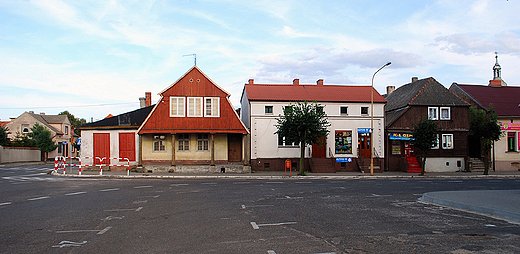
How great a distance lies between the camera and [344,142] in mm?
35031

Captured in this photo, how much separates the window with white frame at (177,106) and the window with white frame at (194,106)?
575mm

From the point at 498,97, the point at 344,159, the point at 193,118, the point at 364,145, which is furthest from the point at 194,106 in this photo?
the point at 498,97

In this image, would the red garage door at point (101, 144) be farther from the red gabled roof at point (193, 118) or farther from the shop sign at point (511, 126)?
the shop sign at point (511, 126)

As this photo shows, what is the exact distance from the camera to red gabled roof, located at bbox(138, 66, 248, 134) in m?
32.0

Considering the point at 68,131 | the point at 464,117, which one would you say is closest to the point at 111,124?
the point at 464,117

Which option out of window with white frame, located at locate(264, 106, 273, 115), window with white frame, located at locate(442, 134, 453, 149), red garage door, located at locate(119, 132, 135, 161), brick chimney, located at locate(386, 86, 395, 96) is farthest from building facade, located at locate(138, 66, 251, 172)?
brick chimney, located at locate(386, 86, 395, 96)

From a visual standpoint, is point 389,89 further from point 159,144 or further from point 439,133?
A: point 159,144

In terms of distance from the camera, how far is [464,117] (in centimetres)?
3722

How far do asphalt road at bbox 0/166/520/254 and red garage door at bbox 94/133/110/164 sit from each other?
61.3 feet

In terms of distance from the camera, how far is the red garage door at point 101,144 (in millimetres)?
33344

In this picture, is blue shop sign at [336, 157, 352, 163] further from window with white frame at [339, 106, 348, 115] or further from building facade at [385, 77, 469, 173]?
window with white frame at [339, 106, 348, 115]

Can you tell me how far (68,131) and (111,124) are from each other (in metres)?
52.2

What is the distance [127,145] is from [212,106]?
8.02 m

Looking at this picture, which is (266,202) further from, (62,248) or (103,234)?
(62,248)
